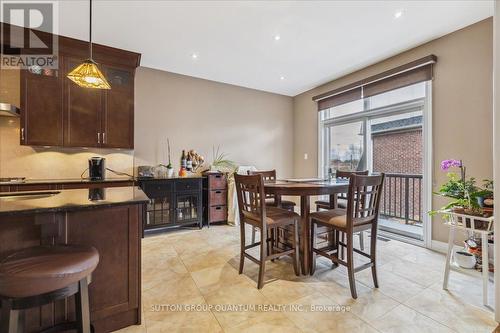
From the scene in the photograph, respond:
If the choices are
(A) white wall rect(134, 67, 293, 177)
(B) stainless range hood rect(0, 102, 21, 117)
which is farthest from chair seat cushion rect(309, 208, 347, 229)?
(B) stainless range hood rect(0, 102, 21, 117)

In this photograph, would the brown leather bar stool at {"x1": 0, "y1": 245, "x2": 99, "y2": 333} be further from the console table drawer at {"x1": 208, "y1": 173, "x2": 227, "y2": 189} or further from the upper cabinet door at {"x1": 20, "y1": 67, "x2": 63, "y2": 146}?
the console table drawer at {"x1": 208, "y1": 173, "x2": 227, "y2": 189}

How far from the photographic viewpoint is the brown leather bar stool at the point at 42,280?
0.98 metres

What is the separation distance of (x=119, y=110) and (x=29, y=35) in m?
1.27

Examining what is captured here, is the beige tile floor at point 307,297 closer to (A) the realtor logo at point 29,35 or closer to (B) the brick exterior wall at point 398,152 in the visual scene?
(B) the brick exterior wall at point 398,152

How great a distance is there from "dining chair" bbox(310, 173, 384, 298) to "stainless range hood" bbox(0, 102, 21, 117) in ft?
12.0

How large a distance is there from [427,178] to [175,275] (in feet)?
11.0

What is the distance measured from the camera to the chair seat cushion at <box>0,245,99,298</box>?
3.18ft

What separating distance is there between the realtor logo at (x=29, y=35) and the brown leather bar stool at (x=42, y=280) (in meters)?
2.62

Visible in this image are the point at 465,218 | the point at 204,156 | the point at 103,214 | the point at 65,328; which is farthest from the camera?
the point at 204,156

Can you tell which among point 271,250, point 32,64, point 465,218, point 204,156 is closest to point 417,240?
point 465,218

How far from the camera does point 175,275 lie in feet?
7.40

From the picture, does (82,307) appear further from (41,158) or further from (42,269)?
(41,158)

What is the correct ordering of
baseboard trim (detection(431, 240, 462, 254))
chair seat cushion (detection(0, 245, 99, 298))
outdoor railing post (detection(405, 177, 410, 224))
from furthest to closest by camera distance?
outdoor railing post (detection(405, 177, 410, 224)) → baseboard trim (detection(431, 240, 462, 254)) → chair seat cushion (detection(0, 245, 99, 298))

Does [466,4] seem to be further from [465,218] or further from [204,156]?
[204,156]
